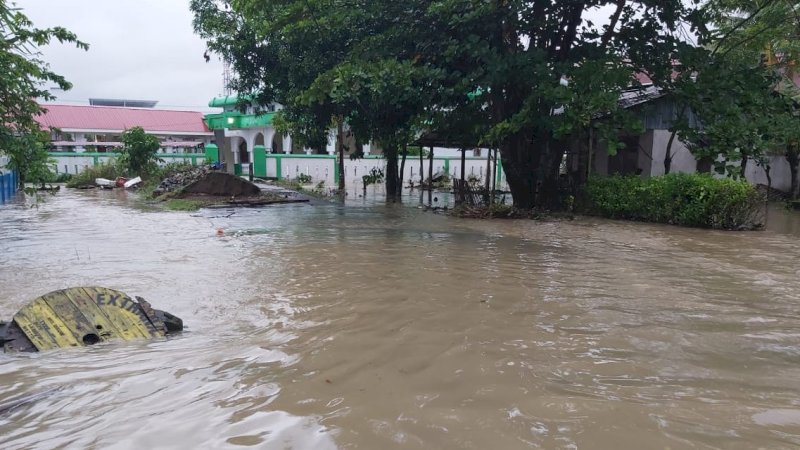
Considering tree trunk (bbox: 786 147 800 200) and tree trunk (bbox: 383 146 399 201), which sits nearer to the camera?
tree trunk (bbox: 786 147 800 200)

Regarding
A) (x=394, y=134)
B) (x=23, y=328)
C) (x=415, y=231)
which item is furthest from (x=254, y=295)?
(x=394, y=134)

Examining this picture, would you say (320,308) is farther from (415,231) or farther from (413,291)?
(415,231)

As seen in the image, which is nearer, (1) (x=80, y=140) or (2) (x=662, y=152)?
(2) (x=662, y=152)

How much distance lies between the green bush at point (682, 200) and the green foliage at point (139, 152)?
20264 mm


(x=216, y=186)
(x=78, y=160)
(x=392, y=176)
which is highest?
(x=78, y=160)

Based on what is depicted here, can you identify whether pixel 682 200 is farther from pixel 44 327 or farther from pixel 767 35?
pixel 44 327

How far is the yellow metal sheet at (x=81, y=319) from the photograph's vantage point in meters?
4.21

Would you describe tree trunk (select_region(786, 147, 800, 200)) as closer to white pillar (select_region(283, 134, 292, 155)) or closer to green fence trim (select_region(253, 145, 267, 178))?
green fence trim (select_region(253, 145, 267, 178))

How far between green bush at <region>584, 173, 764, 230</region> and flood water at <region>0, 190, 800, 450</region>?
2404mm

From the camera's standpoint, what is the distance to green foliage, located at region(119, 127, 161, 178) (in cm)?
2508

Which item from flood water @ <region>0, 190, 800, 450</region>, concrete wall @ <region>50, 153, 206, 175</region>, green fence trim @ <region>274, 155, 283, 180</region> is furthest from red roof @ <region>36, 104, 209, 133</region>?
flood water @ <region>0, 190, 800, 450</region>

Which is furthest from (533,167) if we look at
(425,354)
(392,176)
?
(425,354)

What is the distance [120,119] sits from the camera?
37.6 m

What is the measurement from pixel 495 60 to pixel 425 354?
8370 millimetres
